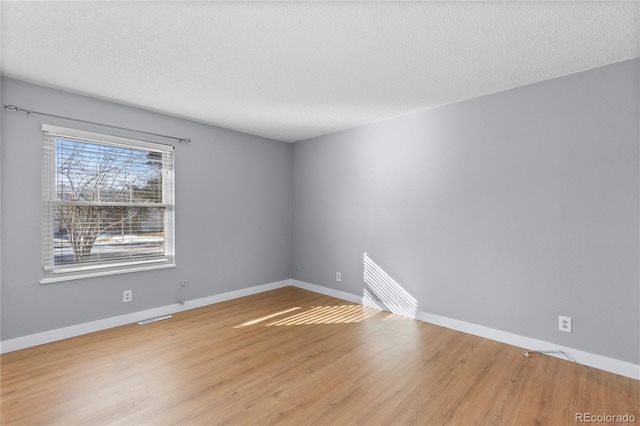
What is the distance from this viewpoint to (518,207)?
2.88 m

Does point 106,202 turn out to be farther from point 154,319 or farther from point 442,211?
point 442,211

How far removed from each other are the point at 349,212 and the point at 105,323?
3.22 meters

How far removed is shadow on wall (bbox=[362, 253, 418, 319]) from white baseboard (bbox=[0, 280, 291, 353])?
71.5 inches

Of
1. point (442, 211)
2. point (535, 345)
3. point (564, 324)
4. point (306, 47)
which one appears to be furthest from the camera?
point (442, 211)

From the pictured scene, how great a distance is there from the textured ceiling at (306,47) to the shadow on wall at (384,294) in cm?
217

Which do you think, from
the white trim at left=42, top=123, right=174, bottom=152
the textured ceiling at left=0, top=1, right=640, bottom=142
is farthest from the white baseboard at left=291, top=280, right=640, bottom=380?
the white trim at left=42, top=123, right=174, bottom=152

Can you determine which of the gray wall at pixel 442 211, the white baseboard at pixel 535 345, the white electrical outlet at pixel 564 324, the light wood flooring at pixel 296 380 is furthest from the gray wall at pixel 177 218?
the white electrical outlet at pixel 564 324

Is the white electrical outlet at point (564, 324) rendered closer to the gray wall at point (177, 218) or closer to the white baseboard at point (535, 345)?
the white baseboard at point (535, 345)

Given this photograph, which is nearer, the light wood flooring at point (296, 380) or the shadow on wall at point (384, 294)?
the light wood flooring at point (296, 380)

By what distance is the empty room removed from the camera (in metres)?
1.95

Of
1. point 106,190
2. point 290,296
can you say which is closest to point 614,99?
point 290,296

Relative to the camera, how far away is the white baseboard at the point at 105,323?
2.74 metres

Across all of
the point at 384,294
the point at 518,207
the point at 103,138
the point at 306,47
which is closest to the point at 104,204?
the point at 103,138

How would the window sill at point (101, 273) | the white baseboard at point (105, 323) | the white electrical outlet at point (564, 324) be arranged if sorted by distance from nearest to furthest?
the white electrical outlet at point (564, 324) < the white baseboard at point (105, 323) < the window sill at point (101, 273)
